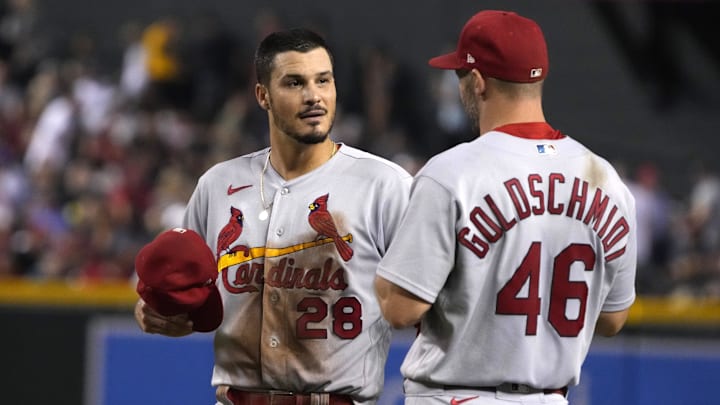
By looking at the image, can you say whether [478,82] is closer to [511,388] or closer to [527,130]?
[527,130]

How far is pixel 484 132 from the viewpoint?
3762mm

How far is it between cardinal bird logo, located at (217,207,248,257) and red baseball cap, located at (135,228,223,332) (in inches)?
10.3

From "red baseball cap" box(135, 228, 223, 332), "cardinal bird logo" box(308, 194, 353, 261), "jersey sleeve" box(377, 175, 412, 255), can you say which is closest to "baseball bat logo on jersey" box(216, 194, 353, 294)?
"cardinal bird logo" box(308, 194, 353, 261)

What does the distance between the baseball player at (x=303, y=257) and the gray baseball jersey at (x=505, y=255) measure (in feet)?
1.58

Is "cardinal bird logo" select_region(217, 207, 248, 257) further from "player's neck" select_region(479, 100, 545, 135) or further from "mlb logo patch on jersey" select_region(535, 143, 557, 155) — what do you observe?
"mlb logo patch on jersey" select_region(535, 143, 557, 155)

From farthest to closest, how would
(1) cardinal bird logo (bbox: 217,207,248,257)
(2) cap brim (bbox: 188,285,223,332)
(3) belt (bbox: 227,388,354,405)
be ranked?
1. (1) cardinal bird logo (bbox: 217,207,248,257)
2. (3) belt (bbox: 227,388,354,405)
3. (2) cap brim (bbox: 188,285,223,332)

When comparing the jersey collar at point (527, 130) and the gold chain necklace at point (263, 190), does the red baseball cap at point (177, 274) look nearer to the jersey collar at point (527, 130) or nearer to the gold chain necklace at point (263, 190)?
the gold chain necklace at point (263, 190)

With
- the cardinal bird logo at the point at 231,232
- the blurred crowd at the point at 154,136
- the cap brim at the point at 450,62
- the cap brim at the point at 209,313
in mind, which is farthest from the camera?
the blurred crowd at the point at 154,136

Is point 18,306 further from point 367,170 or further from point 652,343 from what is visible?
point 367,170

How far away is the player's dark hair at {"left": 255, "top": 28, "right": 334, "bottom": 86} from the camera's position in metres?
4.26

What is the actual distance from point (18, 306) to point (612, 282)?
6.15 metres

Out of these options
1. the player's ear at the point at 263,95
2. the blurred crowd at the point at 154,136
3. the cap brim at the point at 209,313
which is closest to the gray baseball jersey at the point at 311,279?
the cap brim at the point at 209,313

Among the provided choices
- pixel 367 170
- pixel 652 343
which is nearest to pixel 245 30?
pixel 652 343

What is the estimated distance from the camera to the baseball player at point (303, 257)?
4.17m
